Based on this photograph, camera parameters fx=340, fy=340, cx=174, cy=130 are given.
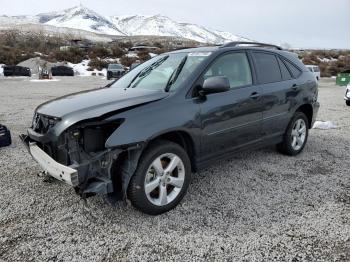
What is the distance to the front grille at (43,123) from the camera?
3422mm

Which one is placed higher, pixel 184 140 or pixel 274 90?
pixel 274 90

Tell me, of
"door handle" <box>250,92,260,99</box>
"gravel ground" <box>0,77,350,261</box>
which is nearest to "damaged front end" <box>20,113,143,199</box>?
"gravel ground" <box>0,77,350,261</box>

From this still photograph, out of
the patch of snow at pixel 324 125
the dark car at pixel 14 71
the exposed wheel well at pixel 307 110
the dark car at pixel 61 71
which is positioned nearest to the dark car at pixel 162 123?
the exposed wheel well at pixel 307 110

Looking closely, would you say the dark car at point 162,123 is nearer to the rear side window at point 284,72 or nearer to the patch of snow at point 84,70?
the rear side window at point 284,72

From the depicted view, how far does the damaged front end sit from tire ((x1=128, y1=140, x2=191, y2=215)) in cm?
11

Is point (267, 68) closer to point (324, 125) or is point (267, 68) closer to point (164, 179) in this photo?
point (164, 179)

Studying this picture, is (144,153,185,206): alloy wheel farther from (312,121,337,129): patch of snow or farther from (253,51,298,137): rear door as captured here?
(312,121,337,129): patch of snow

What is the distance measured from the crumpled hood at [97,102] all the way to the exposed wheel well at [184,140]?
1.38 ft

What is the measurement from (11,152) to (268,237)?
4484 millimetres

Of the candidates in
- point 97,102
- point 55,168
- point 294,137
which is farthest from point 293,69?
point 55,168

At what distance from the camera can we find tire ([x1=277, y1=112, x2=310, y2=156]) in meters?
5.32

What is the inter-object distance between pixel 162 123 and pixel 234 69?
1.53m

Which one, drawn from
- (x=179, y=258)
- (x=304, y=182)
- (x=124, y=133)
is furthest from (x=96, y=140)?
(x=304, y=182)

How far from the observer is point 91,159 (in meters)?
3.15
